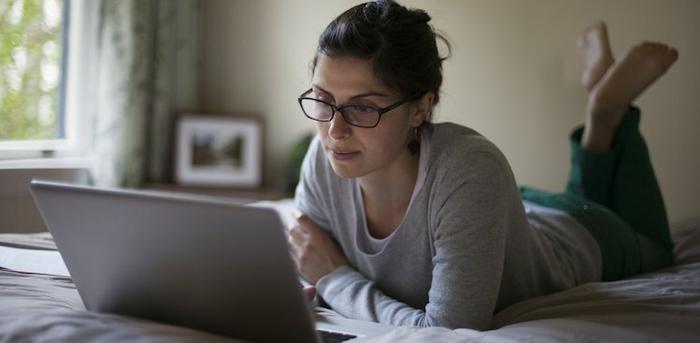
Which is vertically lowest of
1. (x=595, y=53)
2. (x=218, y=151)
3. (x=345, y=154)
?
(x=218, y=151)

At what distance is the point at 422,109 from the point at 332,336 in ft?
1.59

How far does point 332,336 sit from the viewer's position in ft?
3.08

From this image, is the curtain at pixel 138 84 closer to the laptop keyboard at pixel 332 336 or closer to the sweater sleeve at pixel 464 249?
the sweater sleeve at pixel 464 249

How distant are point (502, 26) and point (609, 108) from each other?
70 centimetres

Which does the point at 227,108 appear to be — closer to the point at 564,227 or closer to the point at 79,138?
the point at 79,138

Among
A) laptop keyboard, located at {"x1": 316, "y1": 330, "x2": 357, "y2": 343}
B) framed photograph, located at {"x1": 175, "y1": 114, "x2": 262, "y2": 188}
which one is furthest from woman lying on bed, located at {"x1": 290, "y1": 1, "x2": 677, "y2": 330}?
framed photograph, located at {"x1": 175, "y1": 114, "x2": 262, "y2": 188}

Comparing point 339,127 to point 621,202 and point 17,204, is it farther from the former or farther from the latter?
point 17,204

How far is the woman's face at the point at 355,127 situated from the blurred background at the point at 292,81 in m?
0.97

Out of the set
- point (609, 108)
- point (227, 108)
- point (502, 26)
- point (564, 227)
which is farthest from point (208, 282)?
point (227, 108)

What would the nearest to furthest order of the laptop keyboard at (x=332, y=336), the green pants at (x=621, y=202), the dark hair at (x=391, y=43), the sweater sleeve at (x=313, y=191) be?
the laptop keyboard at (x=332, y=336), the dark hair at (x=391, y=43), the sweater sleeve at (x=313, y=191), the green pants at (x=621, y=202)

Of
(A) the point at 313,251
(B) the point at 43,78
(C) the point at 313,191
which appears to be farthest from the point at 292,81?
(A) the point at 313,251

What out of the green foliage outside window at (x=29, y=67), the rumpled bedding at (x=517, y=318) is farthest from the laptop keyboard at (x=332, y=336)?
the green foliage outside window at (x=29, y=67)

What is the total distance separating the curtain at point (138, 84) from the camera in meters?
2.58

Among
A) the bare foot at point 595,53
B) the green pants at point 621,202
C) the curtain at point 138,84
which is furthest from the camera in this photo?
the curtain at point 138,84
